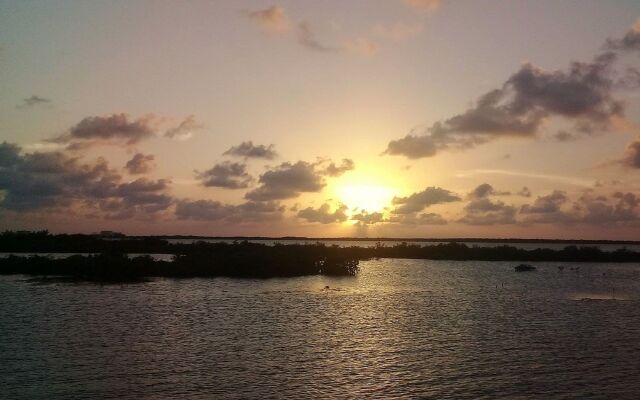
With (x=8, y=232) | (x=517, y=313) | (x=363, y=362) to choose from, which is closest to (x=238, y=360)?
(x=363, y=362)

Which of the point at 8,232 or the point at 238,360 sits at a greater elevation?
the point at 8,232

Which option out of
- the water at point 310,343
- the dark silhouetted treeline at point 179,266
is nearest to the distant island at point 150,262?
the dark silhouetted treeline at point 179,266

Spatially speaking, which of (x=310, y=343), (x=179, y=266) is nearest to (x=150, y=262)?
(x=179, y=266)

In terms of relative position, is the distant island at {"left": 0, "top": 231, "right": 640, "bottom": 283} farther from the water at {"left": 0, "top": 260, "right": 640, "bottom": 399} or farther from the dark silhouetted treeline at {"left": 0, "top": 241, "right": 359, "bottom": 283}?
the water at {"left": 0, "top": 260, "right": 640, "bottom": 399}

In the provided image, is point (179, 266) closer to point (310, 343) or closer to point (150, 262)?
point (150, 262)

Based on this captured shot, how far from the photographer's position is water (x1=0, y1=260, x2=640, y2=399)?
26.8m

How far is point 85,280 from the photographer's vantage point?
72375 millimetres

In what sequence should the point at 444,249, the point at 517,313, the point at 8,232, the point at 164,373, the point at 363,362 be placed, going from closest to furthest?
the point at 164,373
the point at 363,362
the point at 517,313
the point at 8,232
the point at 444,249

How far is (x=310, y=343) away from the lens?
120 feet

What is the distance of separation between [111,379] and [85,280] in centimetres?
4895

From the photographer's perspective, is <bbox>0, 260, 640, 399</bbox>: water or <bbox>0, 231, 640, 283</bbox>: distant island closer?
<bbox>0, 260, 640, 399</bbox>: water

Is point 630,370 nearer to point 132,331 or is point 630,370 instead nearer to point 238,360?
point 238,360

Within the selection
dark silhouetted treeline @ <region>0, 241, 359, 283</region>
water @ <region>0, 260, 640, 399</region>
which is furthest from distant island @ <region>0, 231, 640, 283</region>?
water @ <region>0, 260, 640, 399</region>

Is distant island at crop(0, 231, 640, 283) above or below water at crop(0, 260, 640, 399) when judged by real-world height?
above
